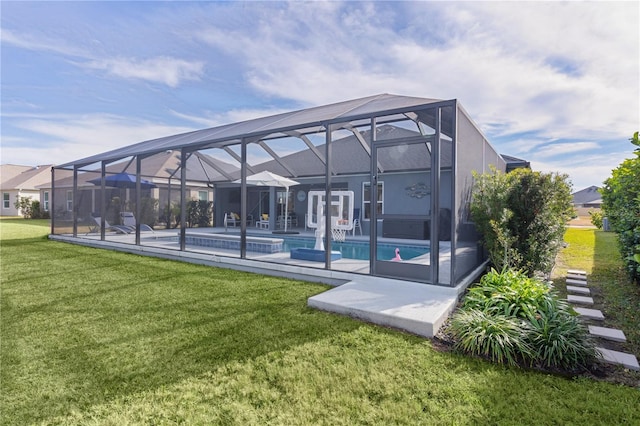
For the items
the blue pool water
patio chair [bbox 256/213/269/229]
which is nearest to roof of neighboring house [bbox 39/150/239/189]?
patio chair [bbox 256/213/269/229]

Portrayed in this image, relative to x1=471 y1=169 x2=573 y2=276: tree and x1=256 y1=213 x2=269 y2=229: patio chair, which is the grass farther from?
x1=256 y1=213 x2=269 y2=229: patio chair

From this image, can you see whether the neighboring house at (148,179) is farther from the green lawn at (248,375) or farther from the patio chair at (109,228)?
the green lawn at (248,375)

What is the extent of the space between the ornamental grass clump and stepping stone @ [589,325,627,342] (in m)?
0.48

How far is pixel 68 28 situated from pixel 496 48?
1279 centimetres

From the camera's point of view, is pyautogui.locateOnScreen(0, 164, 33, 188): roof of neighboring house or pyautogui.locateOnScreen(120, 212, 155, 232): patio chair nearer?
pyautogui.locateOnScreen(120, 212, 155, 232): patio chair

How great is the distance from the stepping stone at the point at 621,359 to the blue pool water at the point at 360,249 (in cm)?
249

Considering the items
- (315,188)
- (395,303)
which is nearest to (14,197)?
(315,188)

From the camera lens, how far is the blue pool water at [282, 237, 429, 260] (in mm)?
5945

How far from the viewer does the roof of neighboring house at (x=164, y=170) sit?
12.3 metres

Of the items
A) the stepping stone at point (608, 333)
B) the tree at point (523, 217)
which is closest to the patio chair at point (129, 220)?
the tree at point (523, 217)

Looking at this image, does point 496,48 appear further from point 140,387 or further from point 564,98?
point 140,387

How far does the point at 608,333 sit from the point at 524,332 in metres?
1.38

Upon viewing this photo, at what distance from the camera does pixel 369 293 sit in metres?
4.76

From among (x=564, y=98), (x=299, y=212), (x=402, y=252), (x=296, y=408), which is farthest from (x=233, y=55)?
(x=296, y=408)
